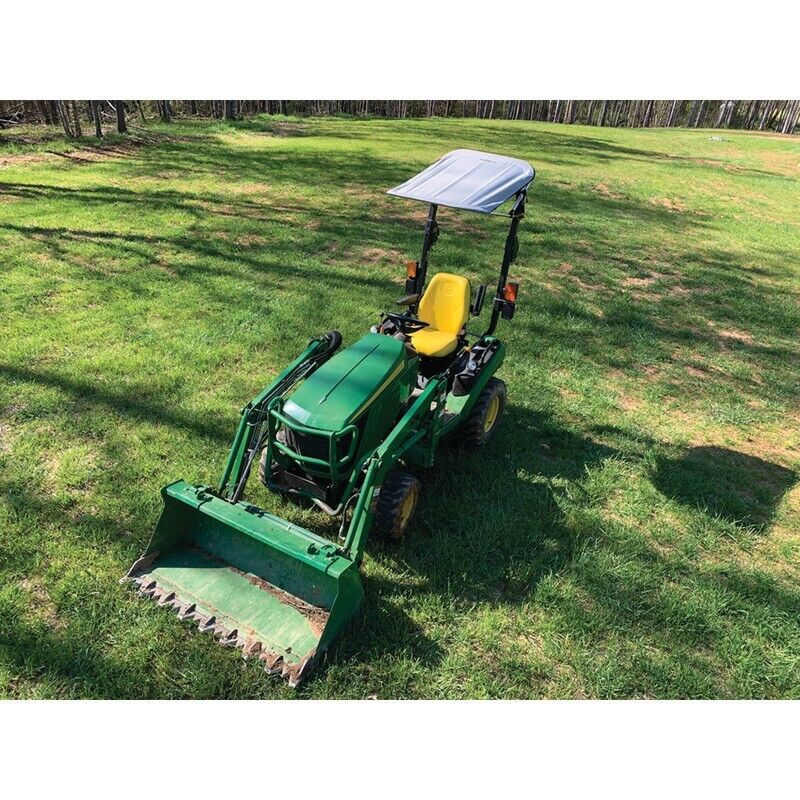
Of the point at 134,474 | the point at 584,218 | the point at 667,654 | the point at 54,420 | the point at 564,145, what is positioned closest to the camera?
the point at 667,654

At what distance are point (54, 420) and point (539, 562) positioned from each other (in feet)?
12.2

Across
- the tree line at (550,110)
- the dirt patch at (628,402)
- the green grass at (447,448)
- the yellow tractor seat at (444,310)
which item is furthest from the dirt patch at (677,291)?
the tree line at (550,110)

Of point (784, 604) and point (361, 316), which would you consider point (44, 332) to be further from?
point (784, 604)

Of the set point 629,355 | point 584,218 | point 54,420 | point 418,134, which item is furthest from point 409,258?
point 418,134

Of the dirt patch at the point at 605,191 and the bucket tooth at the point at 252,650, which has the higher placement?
the dirt patch at the point at 605,191

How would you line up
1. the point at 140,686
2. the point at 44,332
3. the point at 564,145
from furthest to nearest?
the point at 564,145, the point at 44,332, the point at 140,686

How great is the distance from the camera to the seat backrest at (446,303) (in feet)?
15.2

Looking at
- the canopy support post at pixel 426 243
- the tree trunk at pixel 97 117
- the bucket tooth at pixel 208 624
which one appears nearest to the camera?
the bucket tooth at pixel 208 624

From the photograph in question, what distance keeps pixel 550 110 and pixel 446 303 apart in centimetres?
2929

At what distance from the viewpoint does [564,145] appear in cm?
1998

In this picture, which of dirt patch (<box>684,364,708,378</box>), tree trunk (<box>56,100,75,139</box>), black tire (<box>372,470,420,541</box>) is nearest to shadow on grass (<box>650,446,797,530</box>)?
dirt patch (<box>684,364,708,378</box>)

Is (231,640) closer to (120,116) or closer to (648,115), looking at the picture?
(120,116)

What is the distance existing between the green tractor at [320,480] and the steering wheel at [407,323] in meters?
0.17

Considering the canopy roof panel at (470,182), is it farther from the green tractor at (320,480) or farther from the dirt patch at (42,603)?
the dirt patch at (42,603)
